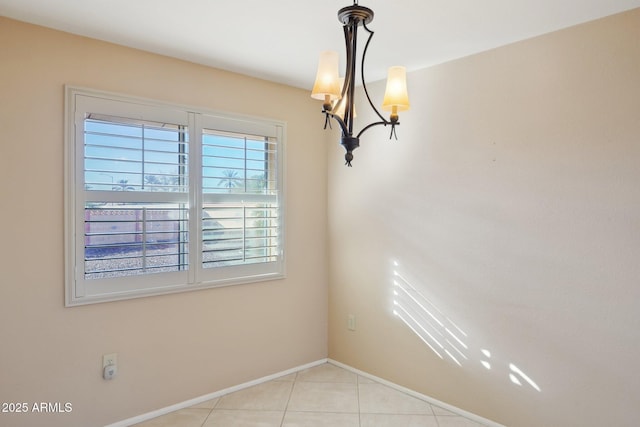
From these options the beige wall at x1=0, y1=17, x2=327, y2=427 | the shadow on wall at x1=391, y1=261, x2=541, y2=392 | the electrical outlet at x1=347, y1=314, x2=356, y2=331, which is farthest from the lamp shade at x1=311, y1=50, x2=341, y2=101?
the electrical outlet at x1=347, y1=314, x2=356, y2=331

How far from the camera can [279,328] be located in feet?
11.1

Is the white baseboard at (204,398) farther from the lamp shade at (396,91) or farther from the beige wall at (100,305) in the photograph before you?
the lamp shade at (396,91)

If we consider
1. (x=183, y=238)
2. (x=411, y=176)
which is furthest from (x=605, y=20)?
(x=183, y=238)

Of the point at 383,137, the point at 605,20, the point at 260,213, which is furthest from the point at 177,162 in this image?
the point at 605,20

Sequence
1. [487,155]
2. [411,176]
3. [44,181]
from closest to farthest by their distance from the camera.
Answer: [44,181]
[487,155]
[411,176]

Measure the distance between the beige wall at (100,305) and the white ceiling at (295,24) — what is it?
0.20 m

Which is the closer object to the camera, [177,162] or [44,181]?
[44,181]

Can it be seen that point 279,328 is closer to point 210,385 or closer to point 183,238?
point 210,385

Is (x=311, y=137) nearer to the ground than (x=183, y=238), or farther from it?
farther from it

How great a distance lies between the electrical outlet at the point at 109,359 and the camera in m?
2.51

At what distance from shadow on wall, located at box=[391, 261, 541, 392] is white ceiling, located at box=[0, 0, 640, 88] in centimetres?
160

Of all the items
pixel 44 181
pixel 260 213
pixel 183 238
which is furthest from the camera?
pixel 260 213

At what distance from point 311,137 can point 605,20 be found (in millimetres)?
2147

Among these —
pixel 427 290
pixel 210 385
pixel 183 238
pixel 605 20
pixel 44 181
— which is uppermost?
pixel 605 20
